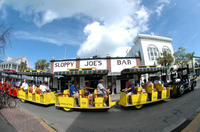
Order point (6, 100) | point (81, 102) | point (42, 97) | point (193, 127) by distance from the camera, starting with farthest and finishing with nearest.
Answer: point (42, 97) < point (6, 100) < point (81, 102) < point (193, 127)

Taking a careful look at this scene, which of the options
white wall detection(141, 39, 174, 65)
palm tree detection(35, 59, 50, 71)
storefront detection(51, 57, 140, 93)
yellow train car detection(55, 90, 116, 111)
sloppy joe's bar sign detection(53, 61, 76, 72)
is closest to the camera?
yellow train car detection(55, 90, 116, 111)

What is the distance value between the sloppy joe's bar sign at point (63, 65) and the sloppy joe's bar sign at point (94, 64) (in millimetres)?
1337

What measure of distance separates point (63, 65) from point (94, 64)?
4.60 metres

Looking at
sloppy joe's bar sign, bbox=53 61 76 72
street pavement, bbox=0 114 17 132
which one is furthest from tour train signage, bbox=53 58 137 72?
street pavement, bbox=0 114 17 132

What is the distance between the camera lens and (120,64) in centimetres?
1303

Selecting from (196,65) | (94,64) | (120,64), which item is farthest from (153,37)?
(196,65)

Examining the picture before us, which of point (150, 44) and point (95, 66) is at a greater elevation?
point (150, 44)

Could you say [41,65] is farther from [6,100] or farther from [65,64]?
[6,100]

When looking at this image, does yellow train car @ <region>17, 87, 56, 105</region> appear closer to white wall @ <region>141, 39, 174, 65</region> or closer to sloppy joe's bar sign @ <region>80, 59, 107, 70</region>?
sloppy joe's bar sign @ <region>80, 59, 107, 70</region>

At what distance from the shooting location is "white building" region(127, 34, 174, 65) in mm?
16500

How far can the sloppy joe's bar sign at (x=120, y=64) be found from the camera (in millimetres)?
12867

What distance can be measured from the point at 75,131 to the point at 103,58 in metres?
10.8

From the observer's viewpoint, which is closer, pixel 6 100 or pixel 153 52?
pixel 6 100

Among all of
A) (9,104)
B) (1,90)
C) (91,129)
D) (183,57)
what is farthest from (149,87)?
(183,57)
